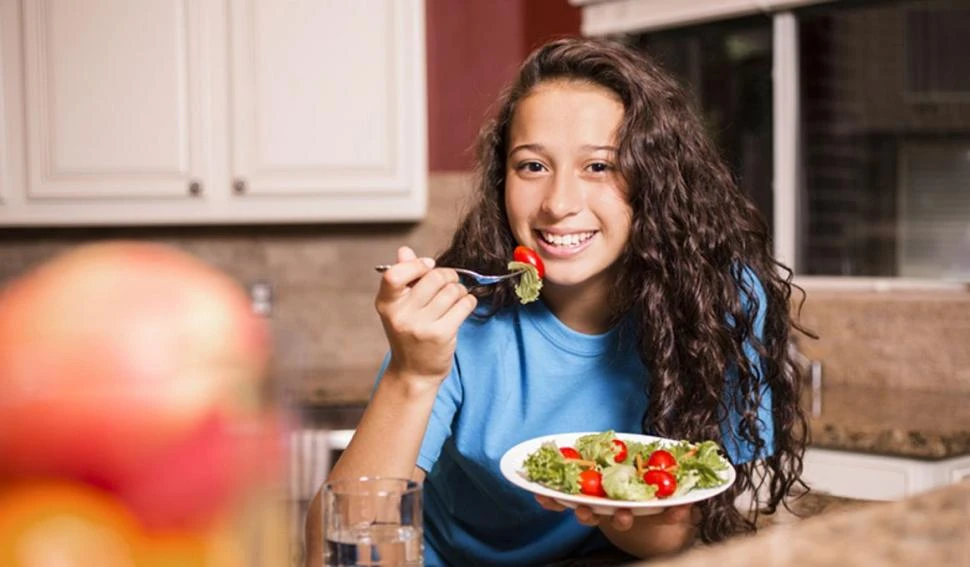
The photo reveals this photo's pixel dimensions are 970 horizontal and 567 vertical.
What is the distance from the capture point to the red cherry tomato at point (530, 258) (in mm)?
1485

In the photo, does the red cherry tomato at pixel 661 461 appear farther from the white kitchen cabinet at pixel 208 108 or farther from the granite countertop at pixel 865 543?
the white kitchen cabinet at pixel 208 108

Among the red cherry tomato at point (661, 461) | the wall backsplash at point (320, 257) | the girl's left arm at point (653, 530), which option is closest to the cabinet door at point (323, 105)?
the wall backsplash at point (320, 257)

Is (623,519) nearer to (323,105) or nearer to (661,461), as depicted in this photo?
(661,461)

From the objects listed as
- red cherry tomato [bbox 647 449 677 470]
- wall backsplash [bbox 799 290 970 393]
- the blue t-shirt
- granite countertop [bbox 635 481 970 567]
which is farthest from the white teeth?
wall backsplash [bbox 799 290 970 393]

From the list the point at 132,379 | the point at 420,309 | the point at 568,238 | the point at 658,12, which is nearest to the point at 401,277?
A: the point at 420,309

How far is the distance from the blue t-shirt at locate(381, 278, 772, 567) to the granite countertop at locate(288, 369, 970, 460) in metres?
0.83

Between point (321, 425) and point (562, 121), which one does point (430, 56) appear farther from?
point (562, 121)

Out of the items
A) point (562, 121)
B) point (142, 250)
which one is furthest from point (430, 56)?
point (142, 250)

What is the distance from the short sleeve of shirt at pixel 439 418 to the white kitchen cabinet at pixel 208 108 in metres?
1.84

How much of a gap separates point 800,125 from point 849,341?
27.5 inches

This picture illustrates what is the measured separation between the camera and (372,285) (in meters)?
3.60

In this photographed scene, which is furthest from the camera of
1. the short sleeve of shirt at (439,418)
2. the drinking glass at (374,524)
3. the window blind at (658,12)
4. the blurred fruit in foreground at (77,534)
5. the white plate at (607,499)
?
the window blind at (658,12)

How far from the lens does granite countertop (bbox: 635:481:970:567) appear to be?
1.38 ft

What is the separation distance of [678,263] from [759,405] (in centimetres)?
23
